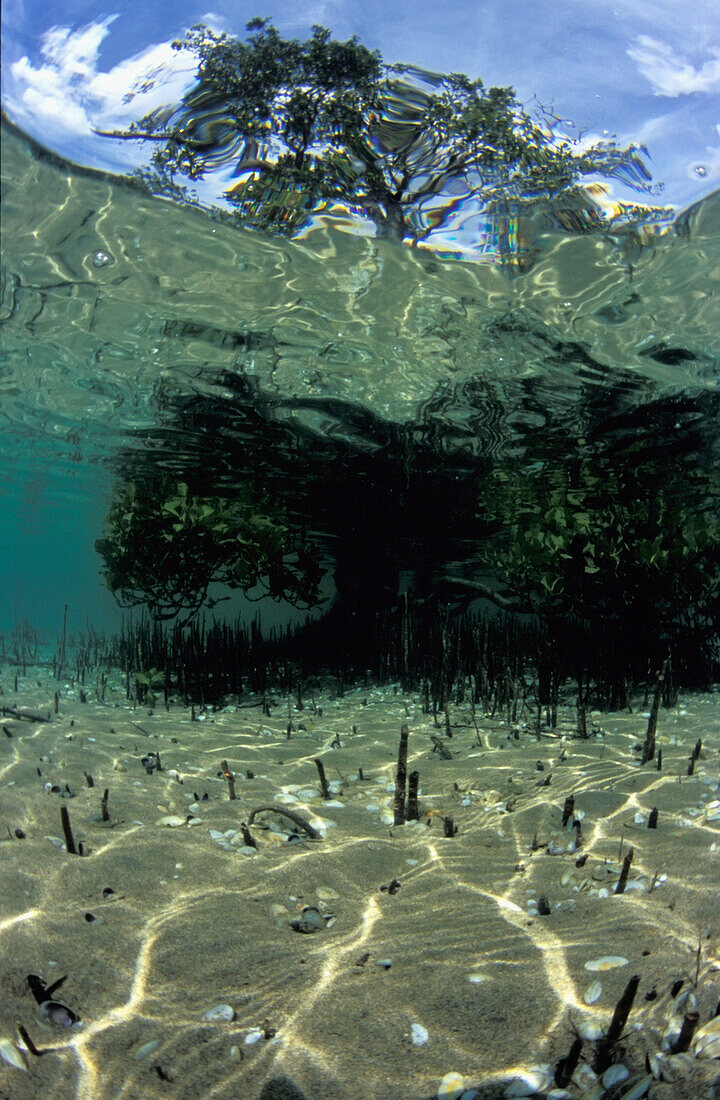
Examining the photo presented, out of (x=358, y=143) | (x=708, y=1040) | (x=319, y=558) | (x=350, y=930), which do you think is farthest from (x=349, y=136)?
(x=319, y=558)

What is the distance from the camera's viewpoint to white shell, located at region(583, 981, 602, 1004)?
2.89m

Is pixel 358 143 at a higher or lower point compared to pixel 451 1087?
higher

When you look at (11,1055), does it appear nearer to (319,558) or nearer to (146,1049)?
(146,1049)

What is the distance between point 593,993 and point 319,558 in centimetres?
1448

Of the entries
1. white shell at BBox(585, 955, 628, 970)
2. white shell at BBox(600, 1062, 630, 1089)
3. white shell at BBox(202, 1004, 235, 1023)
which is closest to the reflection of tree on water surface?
white shell at BBox(585, 955, 628, 970)

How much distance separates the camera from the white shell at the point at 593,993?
114 inches

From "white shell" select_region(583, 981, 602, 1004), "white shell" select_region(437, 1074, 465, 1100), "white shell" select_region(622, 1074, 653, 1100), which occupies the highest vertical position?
"white shell" select_region(622, 1074, 653, 1100)

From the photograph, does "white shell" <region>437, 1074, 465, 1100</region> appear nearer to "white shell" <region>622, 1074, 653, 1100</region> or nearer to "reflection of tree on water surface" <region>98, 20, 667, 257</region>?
"white shell" <region>622, 1074, 653, 1100</region>

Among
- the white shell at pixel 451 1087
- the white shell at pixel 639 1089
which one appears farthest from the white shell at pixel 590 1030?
the white shell at pixel 451 1087

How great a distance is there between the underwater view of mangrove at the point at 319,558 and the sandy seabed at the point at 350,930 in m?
0.02

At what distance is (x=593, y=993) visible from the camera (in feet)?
9.61

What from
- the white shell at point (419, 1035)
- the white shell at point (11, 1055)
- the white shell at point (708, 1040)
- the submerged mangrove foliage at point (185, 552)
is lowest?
the white shell at point (11, 1055)

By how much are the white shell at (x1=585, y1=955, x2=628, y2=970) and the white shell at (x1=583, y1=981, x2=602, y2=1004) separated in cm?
14

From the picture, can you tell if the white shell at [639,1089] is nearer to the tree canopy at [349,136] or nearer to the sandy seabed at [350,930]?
the sandy seabed at [350,930]
